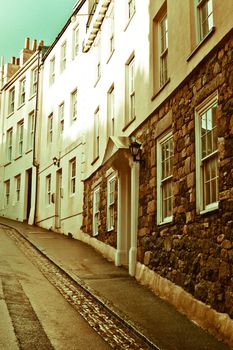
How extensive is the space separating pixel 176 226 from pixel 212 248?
174 centimetres

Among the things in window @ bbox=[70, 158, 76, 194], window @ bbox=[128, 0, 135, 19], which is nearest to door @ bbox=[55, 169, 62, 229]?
window @ bbox=[70, 158, 76, 194]

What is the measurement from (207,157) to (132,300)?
10.3 feet

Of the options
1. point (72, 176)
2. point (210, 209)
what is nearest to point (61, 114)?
point (72, 176)

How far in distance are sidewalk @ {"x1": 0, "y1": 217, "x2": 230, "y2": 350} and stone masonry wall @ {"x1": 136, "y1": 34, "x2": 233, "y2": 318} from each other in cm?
50

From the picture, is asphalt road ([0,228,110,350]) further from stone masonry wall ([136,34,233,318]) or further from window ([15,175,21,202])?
window ([15,175,21,202])

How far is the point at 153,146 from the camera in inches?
459

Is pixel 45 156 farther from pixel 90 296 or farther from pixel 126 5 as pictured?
pixel 90 296

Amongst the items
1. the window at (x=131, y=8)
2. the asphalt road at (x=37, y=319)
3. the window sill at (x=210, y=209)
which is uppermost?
the window at (x=131, y=8)

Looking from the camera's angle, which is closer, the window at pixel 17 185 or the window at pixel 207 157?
the window at pixel 207 157

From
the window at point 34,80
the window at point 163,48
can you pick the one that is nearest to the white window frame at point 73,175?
the window at point 34,80

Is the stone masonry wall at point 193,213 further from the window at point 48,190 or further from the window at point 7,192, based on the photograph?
the window at point 7,192

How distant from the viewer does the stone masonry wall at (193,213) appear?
7812 millimetres

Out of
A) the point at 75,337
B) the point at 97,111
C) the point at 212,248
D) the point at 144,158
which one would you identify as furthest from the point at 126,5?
the point at 75,337

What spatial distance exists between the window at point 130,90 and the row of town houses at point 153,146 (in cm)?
3
